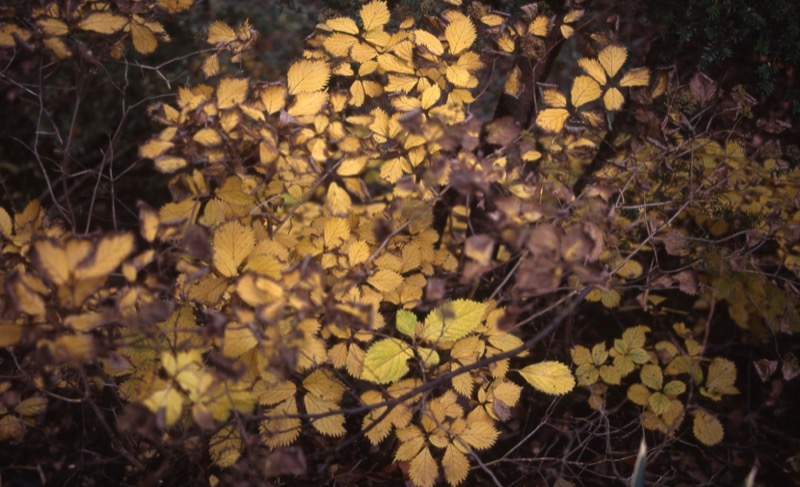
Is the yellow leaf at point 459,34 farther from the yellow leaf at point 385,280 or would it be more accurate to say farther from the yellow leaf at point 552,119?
the yellow leaf at point 385,280

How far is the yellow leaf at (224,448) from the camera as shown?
4.67 feet

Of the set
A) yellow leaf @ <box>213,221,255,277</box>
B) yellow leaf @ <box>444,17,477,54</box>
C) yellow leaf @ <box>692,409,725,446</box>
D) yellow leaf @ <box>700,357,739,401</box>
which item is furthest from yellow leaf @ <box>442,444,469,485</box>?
yellow leaf @ <box>444,17,477,54</box>

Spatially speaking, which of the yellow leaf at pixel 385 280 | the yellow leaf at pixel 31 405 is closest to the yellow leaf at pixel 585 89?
the yellow leaf at pixel 385 280

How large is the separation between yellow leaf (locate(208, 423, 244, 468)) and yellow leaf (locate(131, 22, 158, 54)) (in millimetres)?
1042

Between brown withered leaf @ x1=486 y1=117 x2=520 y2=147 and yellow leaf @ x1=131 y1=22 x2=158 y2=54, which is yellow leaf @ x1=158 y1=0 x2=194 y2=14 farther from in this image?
brown withered leaf @ x1=486 y1=117 x2=520 y2=147

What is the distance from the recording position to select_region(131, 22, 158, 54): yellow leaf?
1.43m

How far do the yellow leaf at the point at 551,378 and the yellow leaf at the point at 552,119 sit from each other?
27.3 inches

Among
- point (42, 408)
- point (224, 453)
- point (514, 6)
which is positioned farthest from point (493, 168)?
point (42, 408)

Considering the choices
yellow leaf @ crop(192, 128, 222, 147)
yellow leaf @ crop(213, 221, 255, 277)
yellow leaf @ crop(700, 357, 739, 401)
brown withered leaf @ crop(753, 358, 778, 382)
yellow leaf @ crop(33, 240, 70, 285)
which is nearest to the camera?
yellow leaf @ crop(33, 240, 70, 285)

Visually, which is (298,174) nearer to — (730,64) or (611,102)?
(611,102)

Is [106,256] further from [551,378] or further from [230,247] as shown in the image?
[551,378]

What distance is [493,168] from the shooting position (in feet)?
4.57

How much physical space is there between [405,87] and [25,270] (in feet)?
3.64

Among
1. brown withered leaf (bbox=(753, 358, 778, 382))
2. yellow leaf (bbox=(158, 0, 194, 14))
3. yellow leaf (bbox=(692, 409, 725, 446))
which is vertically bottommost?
yellow leaf (bbox=(692, 409, 725, 446))
